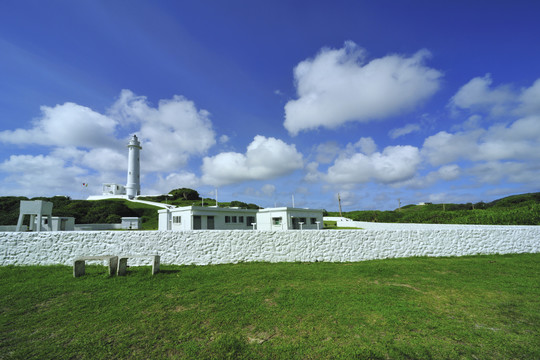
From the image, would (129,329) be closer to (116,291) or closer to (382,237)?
(116,291)

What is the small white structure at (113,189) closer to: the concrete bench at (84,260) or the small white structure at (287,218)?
the small white structure at (287,218)

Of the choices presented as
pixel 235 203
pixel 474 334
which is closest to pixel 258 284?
pixel 474 334

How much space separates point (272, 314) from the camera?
520cm

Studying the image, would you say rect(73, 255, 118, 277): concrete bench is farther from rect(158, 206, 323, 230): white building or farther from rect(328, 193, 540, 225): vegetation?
rect(328, 193, 540, 225): vegetation

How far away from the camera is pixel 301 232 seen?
1070 cm

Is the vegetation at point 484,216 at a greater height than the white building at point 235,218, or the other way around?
the white building at point 235,218

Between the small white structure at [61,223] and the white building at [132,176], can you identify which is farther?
the white building at [132,176]

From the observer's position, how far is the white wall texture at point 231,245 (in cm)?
999

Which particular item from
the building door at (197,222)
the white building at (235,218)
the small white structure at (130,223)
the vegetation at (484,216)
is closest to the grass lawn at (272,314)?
the building door at (197,222)

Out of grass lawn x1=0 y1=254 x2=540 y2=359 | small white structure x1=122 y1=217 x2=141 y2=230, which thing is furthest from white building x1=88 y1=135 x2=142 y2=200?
grass lawn x1=0 y1=254 x2=540 y2=359

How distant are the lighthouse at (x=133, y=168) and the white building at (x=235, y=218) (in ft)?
136

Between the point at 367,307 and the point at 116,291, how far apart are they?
21.6 feet

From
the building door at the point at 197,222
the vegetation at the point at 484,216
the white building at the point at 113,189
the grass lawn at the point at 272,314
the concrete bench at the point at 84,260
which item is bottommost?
the grass lawn at the point at 272,314

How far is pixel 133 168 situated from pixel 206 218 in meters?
48.1
